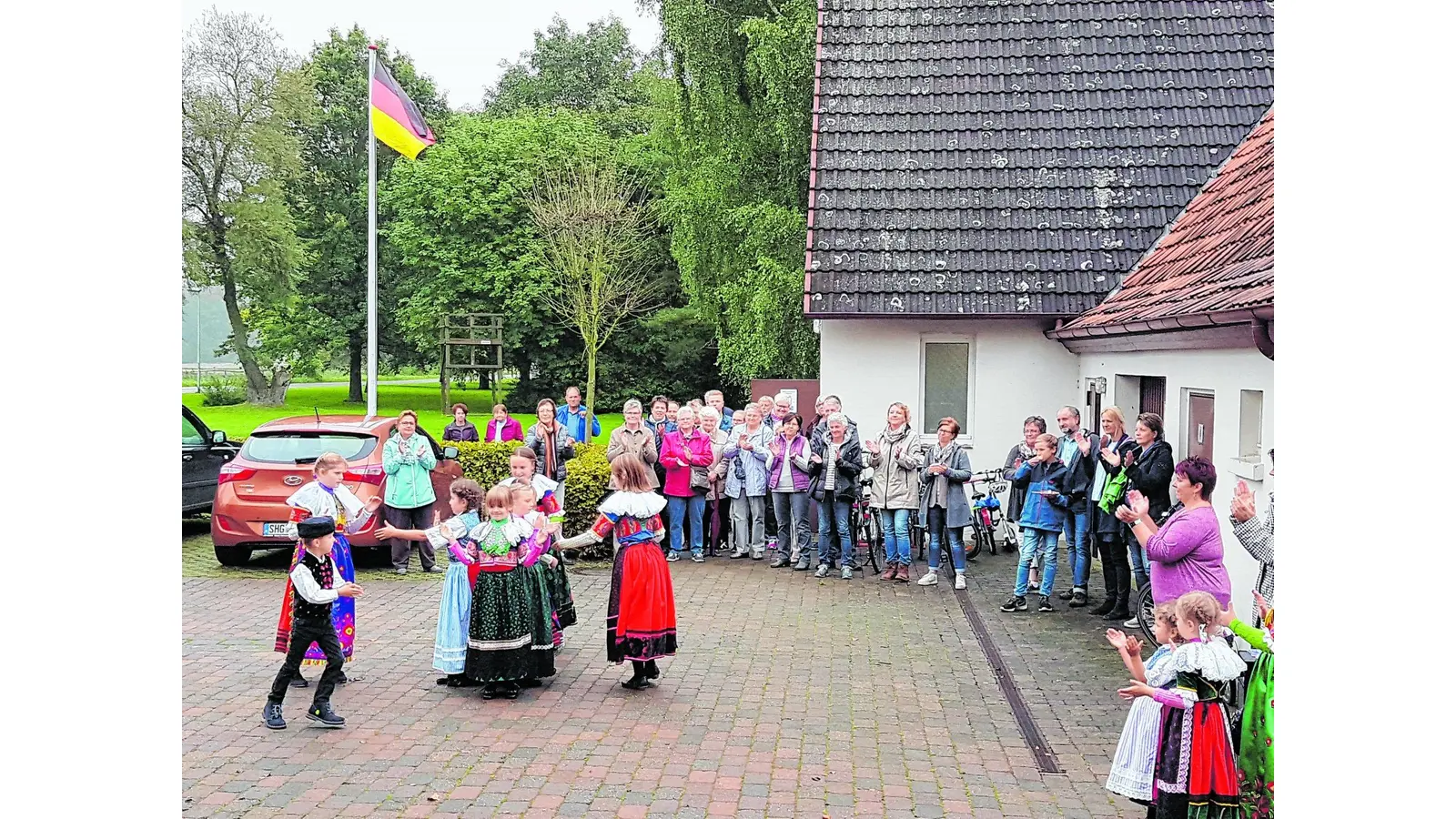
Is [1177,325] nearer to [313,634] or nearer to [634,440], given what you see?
[634,440]

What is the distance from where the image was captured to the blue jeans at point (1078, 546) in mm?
11492

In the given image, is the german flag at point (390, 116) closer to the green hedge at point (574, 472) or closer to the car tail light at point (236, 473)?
the green hedge at point (574, 472)

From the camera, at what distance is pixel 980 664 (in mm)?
9453

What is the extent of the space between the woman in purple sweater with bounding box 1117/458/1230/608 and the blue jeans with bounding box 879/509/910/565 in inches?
225

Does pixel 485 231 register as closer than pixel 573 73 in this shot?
Yes

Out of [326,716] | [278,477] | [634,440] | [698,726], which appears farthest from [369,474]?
[698,726]

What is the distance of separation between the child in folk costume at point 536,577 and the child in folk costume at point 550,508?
175 millimetres

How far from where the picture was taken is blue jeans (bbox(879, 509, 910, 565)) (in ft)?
42.5

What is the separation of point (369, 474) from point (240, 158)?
38394 millimetres

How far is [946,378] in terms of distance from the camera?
1645 cm

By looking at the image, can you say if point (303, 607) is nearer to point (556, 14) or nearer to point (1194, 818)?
point (1194, 818)

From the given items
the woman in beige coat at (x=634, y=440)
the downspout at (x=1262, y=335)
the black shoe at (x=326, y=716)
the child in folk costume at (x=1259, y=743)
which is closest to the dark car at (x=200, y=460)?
the woman in beige coat at (x=634, y=440)

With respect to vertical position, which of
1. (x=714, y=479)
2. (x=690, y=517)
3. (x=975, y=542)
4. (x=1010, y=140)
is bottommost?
(x=975, y=542)

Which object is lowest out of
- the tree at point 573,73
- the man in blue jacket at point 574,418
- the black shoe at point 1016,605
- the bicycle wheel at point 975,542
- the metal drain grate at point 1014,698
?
the metal drain grate at point 1014,698
